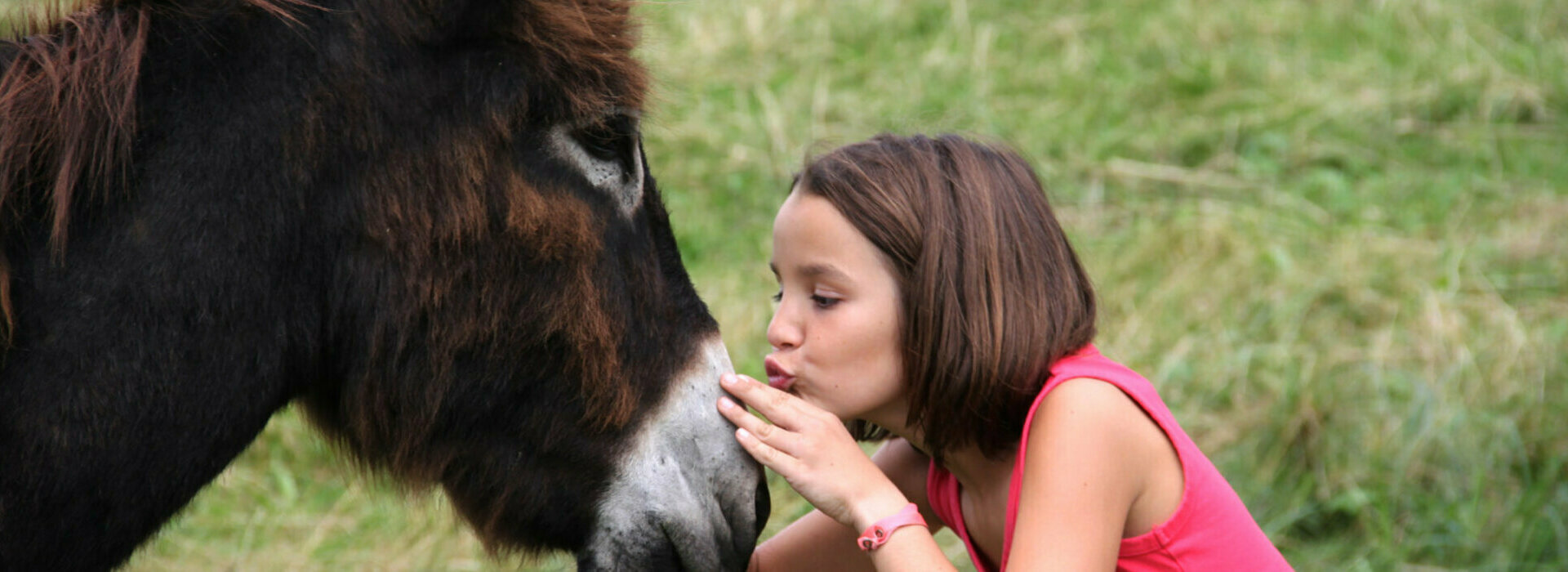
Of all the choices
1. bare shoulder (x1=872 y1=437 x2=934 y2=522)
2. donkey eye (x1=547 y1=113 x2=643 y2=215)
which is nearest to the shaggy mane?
donkey eye (x1=547 y1=113 x2=643 y2=215)

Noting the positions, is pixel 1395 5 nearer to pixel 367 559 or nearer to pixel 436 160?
pixel 367 559

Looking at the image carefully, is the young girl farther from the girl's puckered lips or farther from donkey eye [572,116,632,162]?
donkey eye [572,116,632,162]

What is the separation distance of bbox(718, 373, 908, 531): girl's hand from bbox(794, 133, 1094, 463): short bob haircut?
150 millimetres

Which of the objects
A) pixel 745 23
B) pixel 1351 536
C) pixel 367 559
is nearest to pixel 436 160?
pixel 367 559

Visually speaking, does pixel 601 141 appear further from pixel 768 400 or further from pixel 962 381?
pixel 962 381

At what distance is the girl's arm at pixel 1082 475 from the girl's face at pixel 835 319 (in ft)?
0.82

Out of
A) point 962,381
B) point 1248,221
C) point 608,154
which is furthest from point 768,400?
point 1248,221

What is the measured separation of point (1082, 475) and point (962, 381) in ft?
0.71

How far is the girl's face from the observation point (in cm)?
190

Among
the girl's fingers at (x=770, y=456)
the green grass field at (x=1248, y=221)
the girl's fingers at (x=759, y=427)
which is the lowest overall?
the green grass field at (x=1248, y=221)

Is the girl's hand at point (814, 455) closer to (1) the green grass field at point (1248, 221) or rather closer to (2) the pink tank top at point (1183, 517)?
(2) the pink tank top at point (1183, 517)

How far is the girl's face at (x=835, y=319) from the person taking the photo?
1903 millimetres

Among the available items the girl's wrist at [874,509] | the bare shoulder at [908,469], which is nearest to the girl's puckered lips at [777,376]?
the girl's wrist at [874,509]

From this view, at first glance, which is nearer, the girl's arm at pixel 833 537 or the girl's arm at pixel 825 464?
the girl's arm at pixel 825 464
